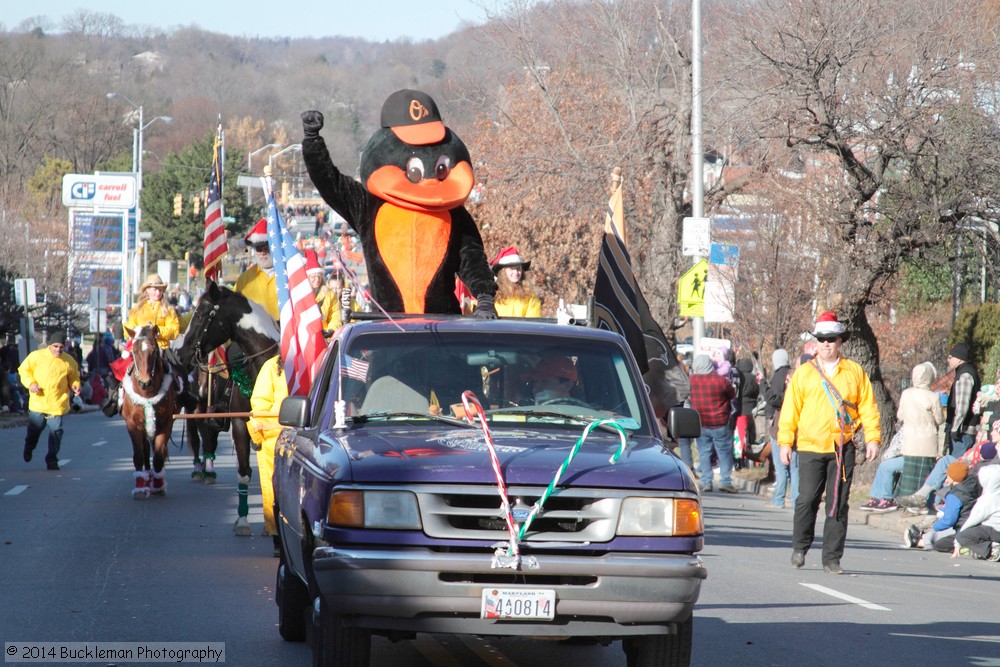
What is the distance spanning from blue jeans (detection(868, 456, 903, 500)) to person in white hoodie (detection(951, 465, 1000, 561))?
130 inches

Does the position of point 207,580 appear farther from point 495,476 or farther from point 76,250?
A: point 76,250

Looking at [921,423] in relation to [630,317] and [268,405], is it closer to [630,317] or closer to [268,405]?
[630,317]

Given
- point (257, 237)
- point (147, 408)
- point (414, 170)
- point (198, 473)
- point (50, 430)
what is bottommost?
point (198, 473)

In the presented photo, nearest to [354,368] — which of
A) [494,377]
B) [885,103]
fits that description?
[494,377]

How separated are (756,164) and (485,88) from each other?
40.5 feet

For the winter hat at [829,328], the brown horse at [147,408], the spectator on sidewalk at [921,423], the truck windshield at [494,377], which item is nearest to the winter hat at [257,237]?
the brown horse at [147,408]

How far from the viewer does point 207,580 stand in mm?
10828

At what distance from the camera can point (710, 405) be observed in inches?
812

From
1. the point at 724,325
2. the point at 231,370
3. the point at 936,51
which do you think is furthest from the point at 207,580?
the point at 724,325

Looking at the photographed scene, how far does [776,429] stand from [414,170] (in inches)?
362

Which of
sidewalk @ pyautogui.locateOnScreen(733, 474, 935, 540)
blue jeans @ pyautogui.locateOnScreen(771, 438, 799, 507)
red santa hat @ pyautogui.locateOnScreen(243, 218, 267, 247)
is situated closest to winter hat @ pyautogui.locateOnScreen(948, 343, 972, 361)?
sidewalk @ pyautogui.locateOnScreen(733, 474, 935, 540)

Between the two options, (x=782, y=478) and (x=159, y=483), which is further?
(x=782, y=478)

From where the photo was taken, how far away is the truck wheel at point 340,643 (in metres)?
6.38

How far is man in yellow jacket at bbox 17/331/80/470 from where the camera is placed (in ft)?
71.7
